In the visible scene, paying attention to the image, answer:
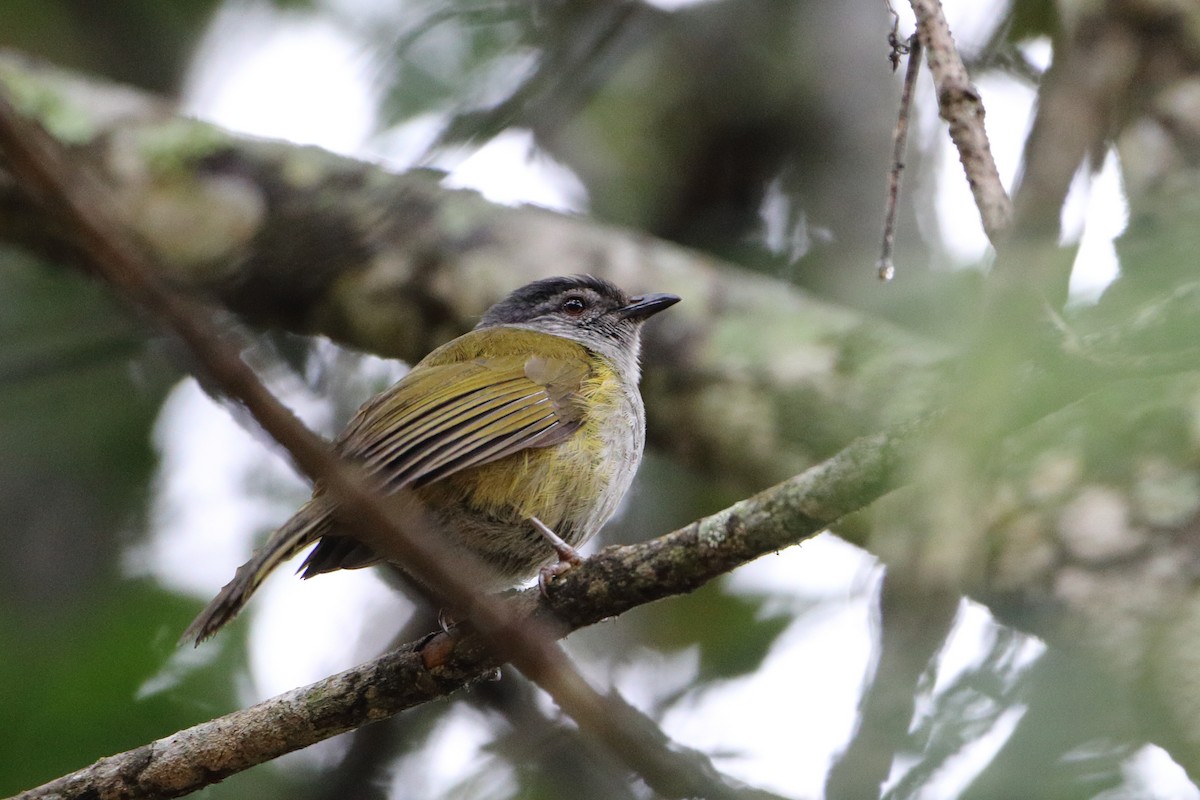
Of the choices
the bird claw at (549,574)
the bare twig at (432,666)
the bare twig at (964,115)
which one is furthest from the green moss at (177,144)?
the bare twig at (964,115)

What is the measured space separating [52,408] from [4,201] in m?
0.93

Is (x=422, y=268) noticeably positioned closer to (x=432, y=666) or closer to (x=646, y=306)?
(x=646, y=306)

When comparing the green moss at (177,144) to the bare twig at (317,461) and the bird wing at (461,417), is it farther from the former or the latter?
the bare twig at (317,461)

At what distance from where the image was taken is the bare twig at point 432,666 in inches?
95.5

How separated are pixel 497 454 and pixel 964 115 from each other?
70.1 inches

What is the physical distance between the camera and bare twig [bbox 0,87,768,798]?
121 cm

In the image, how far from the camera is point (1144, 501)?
3500 mm

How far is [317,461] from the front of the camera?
1422 mm

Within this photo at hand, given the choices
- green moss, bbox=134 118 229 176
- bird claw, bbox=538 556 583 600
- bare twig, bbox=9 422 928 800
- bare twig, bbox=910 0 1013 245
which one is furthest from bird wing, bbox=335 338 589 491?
bare twig, bbox=910 0 1013 245

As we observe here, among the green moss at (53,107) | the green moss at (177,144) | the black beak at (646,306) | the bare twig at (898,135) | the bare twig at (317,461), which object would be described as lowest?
the bare twig at (317,461)

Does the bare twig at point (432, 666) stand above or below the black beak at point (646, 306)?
below

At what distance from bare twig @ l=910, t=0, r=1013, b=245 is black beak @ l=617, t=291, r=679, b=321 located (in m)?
2.41

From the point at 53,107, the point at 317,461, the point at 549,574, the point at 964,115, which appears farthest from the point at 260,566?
the point at 53,107

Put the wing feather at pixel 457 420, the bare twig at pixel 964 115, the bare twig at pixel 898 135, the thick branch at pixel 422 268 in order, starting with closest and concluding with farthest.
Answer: the bare twig at pixel 964 115
the bare twig at pixel 898 135
the wing feather at pixel 457 420
the thick branch at pixel 422 268
